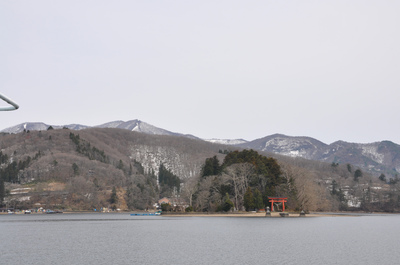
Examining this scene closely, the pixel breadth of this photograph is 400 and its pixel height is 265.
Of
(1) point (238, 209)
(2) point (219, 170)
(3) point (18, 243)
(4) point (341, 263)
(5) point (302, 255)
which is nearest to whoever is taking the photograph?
(4) point (341, 263)

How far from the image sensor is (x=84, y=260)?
138ft

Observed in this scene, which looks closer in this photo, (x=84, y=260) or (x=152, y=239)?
(x=84, y=260)

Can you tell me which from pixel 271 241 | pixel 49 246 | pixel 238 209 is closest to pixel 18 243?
pixel 49 246

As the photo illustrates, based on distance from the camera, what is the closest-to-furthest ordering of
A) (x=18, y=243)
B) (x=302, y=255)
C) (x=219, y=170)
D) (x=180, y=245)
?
1. (x=302, y=255)
2. (x=180, y=245)
3. (x=18, y=243)
4. (x=219, y=170)

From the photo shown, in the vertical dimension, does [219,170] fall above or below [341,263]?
above

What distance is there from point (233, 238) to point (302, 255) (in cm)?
1670

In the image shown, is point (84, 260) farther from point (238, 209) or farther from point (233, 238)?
point (238, 209)

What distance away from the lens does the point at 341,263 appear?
39875 mm

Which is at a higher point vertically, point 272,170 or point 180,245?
point 272,170

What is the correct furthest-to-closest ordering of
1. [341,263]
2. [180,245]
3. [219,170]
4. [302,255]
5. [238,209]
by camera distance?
[219,170] → [238,209] → [180,245] → [302,255] → [341,263]

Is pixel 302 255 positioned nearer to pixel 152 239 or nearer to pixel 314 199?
pixel 152 239

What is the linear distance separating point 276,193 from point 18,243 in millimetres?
81270

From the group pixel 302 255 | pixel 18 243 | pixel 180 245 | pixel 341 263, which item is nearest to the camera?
pixel 341 263

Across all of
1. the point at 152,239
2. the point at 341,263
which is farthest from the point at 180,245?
the point at 341,263
